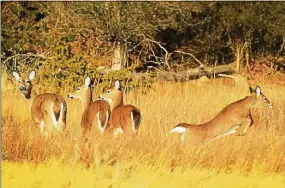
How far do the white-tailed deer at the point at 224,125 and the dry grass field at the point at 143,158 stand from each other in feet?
0.26

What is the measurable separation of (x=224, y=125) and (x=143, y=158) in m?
0.88

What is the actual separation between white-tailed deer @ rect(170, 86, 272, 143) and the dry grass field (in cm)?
8

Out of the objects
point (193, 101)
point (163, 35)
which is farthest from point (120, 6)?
point (193, 101)

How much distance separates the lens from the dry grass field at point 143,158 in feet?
19.7

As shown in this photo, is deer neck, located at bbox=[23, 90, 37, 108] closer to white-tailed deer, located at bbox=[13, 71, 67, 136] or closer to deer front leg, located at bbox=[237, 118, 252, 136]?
white-tailed deer, located at bbox=[13, 71, 67, 136]

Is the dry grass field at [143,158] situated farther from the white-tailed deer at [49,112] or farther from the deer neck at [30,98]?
the deer neck at [30,98]

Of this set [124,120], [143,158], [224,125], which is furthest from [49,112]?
[224,125]

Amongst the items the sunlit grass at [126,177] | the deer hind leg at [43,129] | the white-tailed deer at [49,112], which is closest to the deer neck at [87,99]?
the white-tailed deer at [49,112]

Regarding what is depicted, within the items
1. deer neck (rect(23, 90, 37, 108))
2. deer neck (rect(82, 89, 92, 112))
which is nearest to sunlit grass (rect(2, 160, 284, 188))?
deer neck (rect(82, 89, 92, 112))

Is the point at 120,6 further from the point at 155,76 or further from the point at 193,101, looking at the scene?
the point at 193,101

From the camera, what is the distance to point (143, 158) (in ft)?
20.7

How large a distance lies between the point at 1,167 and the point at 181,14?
25.2 feet

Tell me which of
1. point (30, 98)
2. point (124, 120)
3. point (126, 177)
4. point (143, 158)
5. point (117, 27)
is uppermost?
point (117, 27)

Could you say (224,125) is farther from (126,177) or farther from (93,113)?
(93,113)
